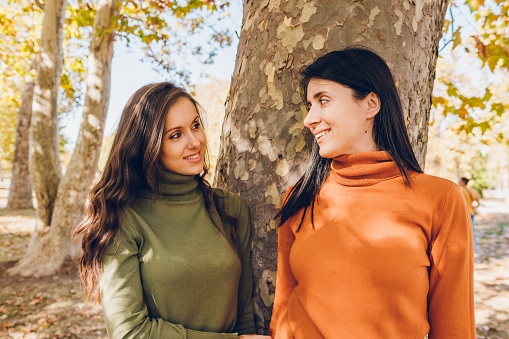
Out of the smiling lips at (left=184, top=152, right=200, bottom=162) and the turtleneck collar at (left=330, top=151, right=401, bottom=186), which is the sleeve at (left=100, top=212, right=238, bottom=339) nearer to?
the smiling lips at (left=184, top=152, right=200, bottom=162)

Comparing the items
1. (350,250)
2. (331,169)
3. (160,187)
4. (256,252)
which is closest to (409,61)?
(331,169)

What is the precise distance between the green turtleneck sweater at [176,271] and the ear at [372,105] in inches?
34.5

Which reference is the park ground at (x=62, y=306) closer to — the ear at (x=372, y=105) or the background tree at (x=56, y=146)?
the background tree at (x=56, y=146)

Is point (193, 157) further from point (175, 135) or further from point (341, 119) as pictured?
point (341, 119)

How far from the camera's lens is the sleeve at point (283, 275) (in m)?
1.74

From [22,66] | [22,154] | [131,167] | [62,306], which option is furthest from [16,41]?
[131,167]

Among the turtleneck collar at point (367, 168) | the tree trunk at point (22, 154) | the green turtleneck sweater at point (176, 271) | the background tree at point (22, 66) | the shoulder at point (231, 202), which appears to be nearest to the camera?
the turtleneck collar at point (367, 168)

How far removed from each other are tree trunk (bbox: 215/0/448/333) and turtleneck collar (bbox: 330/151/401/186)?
36 centimetres

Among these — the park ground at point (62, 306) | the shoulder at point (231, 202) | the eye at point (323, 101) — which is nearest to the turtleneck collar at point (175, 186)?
the shoulder at point (231, 202)

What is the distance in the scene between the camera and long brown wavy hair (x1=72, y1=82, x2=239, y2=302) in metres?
1.77

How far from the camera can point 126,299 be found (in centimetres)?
156

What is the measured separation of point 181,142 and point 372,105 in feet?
3.29

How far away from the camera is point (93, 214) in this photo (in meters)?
1.81

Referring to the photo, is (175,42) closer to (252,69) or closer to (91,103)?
(91,103)
